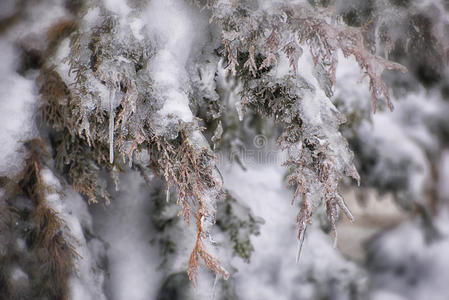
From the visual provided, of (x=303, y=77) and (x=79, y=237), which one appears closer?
(x=303, y=77)

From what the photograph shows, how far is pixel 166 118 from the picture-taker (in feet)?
3.76

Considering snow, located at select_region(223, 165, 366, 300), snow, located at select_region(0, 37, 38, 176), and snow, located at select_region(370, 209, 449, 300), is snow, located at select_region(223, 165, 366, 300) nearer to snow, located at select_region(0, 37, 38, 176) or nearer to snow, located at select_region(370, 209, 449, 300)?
snow, located at select_region(370, 209, 449, 300)

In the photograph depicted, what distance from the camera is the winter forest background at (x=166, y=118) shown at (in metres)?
1.10

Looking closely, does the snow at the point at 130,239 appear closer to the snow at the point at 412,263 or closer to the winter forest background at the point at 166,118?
the winter forest background at the point at 166,118

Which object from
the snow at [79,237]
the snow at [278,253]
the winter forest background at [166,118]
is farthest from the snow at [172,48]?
the snow at [278,253]

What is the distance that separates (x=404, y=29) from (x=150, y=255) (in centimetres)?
165

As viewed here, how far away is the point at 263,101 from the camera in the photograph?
4.03 ft

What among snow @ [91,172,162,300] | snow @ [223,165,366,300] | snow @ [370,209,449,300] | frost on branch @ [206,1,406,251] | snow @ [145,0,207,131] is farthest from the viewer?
snow @ [370,209,449,300]

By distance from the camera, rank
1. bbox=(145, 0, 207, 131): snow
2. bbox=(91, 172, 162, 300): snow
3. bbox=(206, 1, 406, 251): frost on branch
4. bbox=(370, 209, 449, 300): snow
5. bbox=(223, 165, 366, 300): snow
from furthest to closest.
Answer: bbox=(370, 209, 449, 300): snow, bbox=(223, 165, 366, 300): snow, bbox=(91, 172, 162, 300): snow, bbox=(145, 0, 207, 131): snow, bbox=(206, 1, 406, 251): frost on branch

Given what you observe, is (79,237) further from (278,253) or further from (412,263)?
(412,263)

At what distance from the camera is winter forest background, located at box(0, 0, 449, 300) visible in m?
1.10

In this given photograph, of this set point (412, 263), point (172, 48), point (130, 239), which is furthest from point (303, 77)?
point (412, 263)

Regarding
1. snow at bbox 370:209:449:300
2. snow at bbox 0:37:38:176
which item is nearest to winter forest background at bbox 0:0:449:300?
snow at bbox 0:37:38:176

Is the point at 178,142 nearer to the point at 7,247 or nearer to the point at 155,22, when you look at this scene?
the point at 155,22
